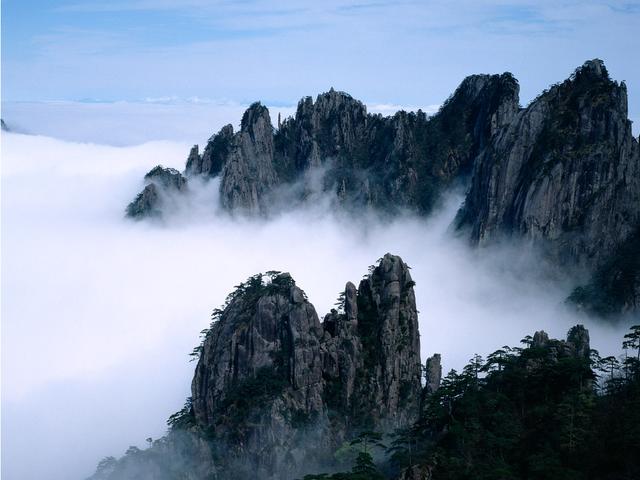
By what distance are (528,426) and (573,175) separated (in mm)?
71762

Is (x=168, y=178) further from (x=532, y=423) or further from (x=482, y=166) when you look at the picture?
(x=532, y=423)

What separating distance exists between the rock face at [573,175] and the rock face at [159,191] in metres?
69.3

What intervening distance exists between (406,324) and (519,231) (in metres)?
45.1

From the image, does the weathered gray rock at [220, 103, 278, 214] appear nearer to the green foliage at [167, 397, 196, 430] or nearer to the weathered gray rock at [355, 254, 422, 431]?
the weathered gray rock at [355, 254, 422, 431]

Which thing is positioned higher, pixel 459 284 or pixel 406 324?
pixel 459 284

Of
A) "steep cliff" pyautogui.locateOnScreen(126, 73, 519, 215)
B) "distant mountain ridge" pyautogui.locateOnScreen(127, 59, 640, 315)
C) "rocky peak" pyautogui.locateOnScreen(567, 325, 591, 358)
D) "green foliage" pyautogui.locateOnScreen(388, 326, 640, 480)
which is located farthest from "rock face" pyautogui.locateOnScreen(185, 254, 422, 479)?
"steep cliff" pyautogui.locateOnScreen(126, 73, 519, 215)

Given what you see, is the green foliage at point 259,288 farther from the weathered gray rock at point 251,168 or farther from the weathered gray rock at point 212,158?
the weathered gray rock at point 212,158

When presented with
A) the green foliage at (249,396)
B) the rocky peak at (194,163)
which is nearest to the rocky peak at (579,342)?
the green foliage at (249,396)

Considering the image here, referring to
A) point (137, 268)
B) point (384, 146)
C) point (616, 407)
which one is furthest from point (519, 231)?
point (137, 268)

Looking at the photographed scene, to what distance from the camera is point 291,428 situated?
265 feet

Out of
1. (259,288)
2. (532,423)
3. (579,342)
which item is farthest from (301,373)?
(532,423)

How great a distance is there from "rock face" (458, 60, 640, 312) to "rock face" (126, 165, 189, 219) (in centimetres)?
6934

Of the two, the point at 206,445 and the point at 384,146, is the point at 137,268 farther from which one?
the point at 206,445

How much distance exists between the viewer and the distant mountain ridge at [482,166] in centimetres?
12394
